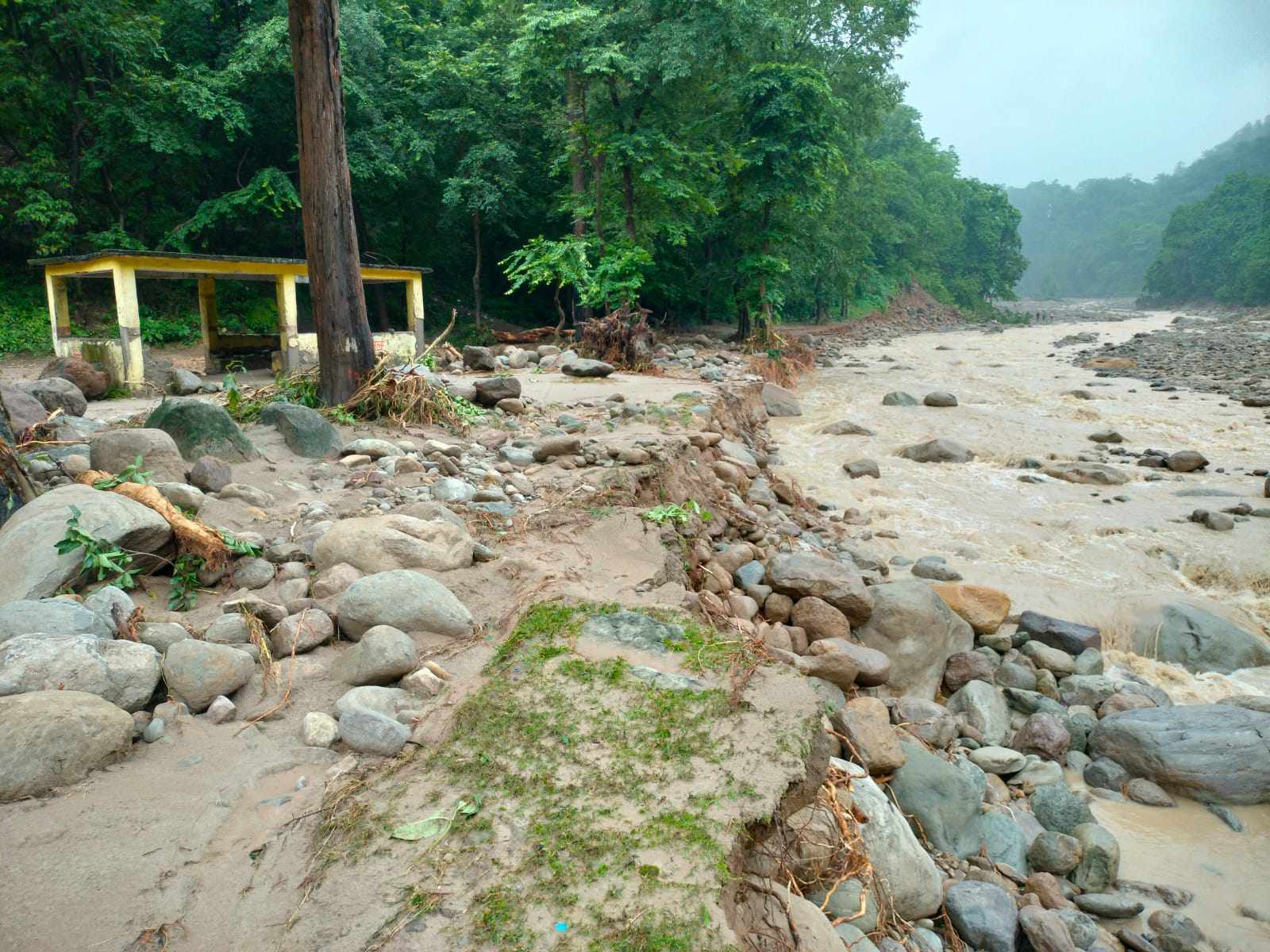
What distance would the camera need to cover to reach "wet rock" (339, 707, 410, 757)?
8.38 ft

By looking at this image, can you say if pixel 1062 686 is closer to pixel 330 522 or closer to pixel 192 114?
pixel 330 522

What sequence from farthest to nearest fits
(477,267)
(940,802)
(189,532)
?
(477,267), (189,532), (940,802)

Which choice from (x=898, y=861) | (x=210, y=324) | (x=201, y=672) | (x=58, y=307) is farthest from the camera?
(x=210, y=324)

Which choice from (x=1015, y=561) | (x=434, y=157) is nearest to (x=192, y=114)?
(x=434, y=157)

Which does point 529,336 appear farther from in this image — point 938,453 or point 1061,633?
point 1061,633

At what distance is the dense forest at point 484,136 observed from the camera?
14.8 metres

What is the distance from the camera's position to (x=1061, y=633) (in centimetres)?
571

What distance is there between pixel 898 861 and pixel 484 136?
1955cm

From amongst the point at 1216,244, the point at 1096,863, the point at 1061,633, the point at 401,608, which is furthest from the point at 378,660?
the point at 1216,244

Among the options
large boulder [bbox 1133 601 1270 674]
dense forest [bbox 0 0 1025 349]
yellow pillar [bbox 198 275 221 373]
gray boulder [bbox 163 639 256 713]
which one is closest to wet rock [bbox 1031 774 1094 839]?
large boulder [bbox 1133 601 1270 674]

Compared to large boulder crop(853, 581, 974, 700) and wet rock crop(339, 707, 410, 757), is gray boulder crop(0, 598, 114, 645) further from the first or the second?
large boulder crop(853, 581, 974, 700)

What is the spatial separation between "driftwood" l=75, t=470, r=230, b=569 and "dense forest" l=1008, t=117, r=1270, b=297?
76551 mm

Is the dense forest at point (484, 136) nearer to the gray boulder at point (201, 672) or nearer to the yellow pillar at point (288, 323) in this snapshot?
the yellow pillar at point (288, 323)

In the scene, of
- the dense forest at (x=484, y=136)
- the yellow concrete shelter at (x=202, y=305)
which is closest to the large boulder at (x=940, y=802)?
the yellow concrete shelter at (x=202, y=305)
